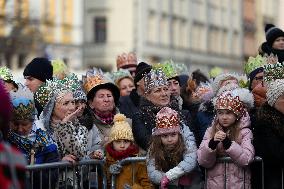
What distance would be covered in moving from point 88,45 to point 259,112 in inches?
2297

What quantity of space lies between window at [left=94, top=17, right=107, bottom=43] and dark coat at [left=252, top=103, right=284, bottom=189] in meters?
58.7

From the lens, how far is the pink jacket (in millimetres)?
8469

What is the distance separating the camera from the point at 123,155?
358 inches

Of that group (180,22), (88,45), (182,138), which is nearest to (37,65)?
(182,138)

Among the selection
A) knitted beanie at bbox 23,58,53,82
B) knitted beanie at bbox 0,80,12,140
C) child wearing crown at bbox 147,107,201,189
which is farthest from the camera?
knitted beanie at bbox 23,58,53,82

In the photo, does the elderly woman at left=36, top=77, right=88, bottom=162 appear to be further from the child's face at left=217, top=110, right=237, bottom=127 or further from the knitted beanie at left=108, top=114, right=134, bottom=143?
the child's face at left=217, top=110, right=237, bottom=127

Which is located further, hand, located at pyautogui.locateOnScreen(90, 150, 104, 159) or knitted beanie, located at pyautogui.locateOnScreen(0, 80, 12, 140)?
hand, located at pyautogui.locateOnScreen(90, 150, 104, 159)

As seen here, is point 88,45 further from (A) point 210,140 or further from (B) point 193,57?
(A) point 210,140

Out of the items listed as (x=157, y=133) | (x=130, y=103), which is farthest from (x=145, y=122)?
(x=130, y=103)

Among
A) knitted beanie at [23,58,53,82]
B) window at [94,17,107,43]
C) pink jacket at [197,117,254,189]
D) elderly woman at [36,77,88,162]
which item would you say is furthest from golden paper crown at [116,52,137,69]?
window at [94,17,107,43]

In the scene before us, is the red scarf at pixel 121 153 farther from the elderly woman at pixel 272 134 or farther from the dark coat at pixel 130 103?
the dark coat at pixel 130 103

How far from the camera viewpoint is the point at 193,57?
244 ft

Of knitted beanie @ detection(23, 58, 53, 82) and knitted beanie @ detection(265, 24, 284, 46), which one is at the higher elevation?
knitted beanie @ detection(265, 24, 284, 46)

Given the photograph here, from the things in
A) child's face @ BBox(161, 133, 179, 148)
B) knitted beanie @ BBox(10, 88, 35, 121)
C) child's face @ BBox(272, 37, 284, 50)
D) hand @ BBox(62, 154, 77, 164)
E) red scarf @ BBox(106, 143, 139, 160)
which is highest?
child's face @ BBox(272, 37, 284, 50)
